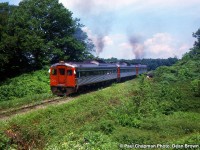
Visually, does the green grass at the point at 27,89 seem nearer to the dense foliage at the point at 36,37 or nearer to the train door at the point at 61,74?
the train door at the point at 61,74

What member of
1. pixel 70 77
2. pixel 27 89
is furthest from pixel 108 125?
pixel 27 89

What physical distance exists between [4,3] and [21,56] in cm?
1029

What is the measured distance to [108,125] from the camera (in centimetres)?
1332

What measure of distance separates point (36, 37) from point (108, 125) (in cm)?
2600

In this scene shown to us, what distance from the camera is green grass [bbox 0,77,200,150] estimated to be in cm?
1138

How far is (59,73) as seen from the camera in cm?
2509

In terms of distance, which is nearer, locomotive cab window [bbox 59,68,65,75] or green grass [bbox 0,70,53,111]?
green grass [bbox 0,70,53,111]

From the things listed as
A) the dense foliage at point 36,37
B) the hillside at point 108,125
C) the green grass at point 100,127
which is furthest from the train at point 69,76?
the dense foliage at point 36,37

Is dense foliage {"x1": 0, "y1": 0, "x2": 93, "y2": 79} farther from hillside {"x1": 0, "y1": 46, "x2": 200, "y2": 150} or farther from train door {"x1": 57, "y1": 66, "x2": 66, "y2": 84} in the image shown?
hillside {"x1": 0, "y1": 46, "x2": 200, "y2": 150}

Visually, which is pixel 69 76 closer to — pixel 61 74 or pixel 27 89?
pixel 61 74

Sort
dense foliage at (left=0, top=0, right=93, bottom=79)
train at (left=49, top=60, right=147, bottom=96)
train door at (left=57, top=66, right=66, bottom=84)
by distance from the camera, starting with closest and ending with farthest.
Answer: train at (left=49, top=60, right=147, bottom=96) → train door at (left=57, top=66, right=66, bottom=84) → dense foliage at (left=0, top=0, right=93, bottom=79)

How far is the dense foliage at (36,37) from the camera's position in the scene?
35.2 m

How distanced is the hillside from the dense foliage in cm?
1686

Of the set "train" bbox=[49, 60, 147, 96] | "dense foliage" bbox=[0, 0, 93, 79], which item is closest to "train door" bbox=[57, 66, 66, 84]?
"train" bbox=[49, 60, 147, 96]
